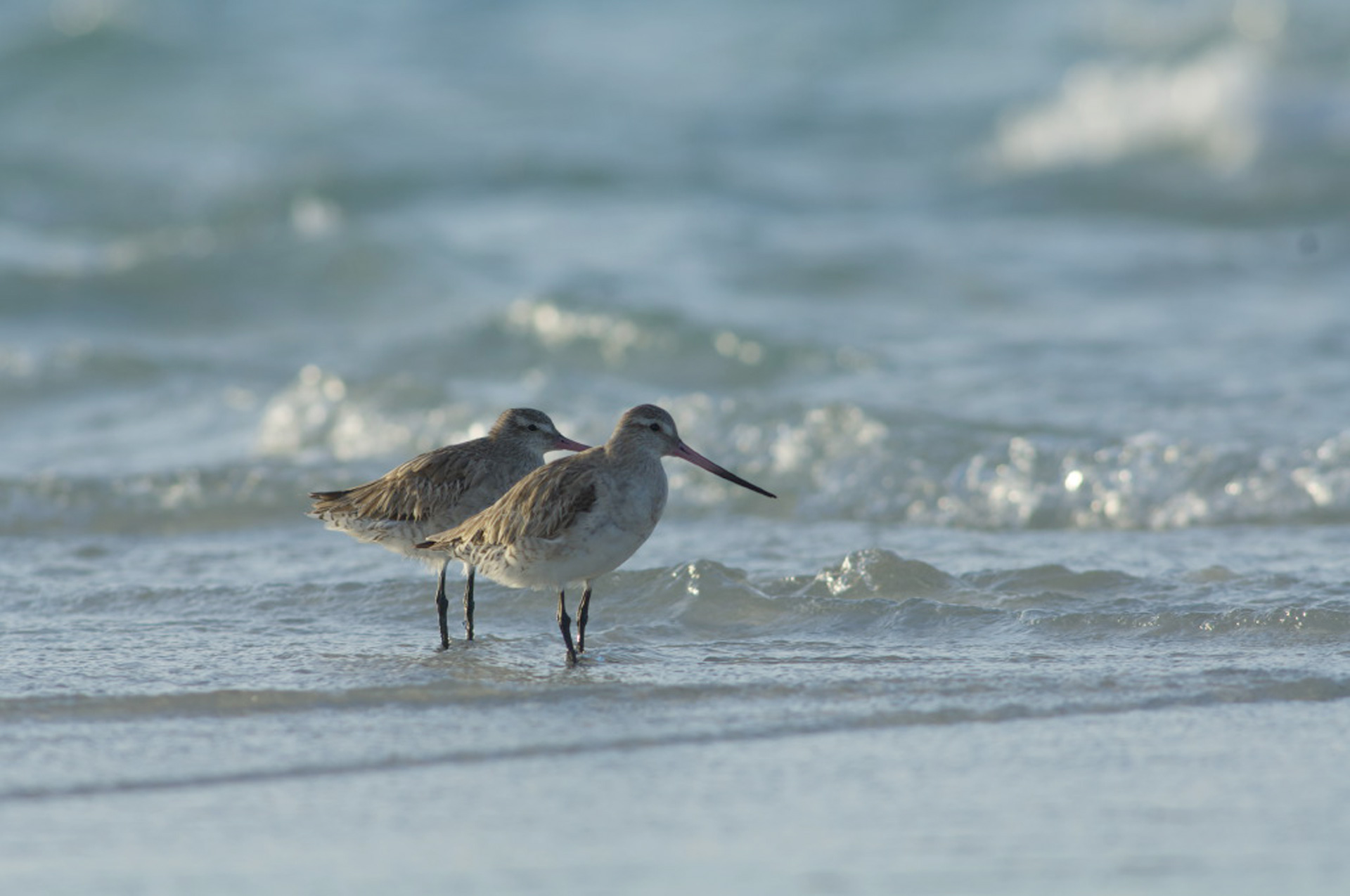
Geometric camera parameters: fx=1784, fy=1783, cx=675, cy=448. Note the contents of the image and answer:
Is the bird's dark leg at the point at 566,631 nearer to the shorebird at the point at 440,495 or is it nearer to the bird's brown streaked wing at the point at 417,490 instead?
the shorebird at the point at 440,495

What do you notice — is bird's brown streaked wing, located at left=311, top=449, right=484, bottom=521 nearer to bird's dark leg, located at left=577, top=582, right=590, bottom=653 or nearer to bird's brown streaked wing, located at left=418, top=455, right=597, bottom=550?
bird's brown streaked wing, located at left=418, top=455, right=597, bottom=550

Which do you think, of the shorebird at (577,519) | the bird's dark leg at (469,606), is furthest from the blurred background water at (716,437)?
the shorebird at (577,519)

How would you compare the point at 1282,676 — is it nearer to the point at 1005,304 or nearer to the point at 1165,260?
the point at 1005,304

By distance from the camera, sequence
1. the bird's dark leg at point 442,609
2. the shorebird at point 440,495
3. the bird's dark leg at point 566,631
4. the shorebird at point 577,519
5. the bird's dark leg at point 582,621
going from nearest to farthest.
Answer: the shorebird at point 577,519, the bird's dark leg at point 566,631, the bird's dark leg at point 582,621, the bird's dark leg at point 442,609, the shorebird at point 440,495

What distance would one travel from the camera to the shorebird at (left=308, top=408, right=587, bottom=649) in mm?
6867

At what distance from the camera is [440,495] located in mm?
6895

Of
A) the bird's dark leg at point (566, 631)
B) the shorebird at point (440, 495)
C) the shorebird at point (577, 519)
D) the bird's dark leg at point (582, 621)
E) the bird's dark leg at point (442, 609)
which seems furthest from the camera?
the shorebird at point (440, 495)

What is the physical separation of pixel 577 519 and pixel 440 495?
964 mm

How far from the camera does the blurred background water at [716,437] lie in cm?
463

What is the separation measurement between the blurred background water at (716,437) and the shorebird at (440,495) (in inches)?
14.6

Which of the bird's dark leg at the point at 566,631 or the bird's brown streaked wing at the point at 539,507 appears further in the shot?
the bird's dark leg at the point at 566,631

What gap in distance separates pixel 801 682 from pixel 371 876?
78.7 inches

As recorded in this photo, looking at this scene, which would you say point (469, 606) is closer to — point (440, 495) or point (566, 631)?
point (440, 495)

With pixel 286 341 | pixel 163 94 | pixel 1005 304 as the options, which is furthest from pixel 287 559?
pixel 163 94
